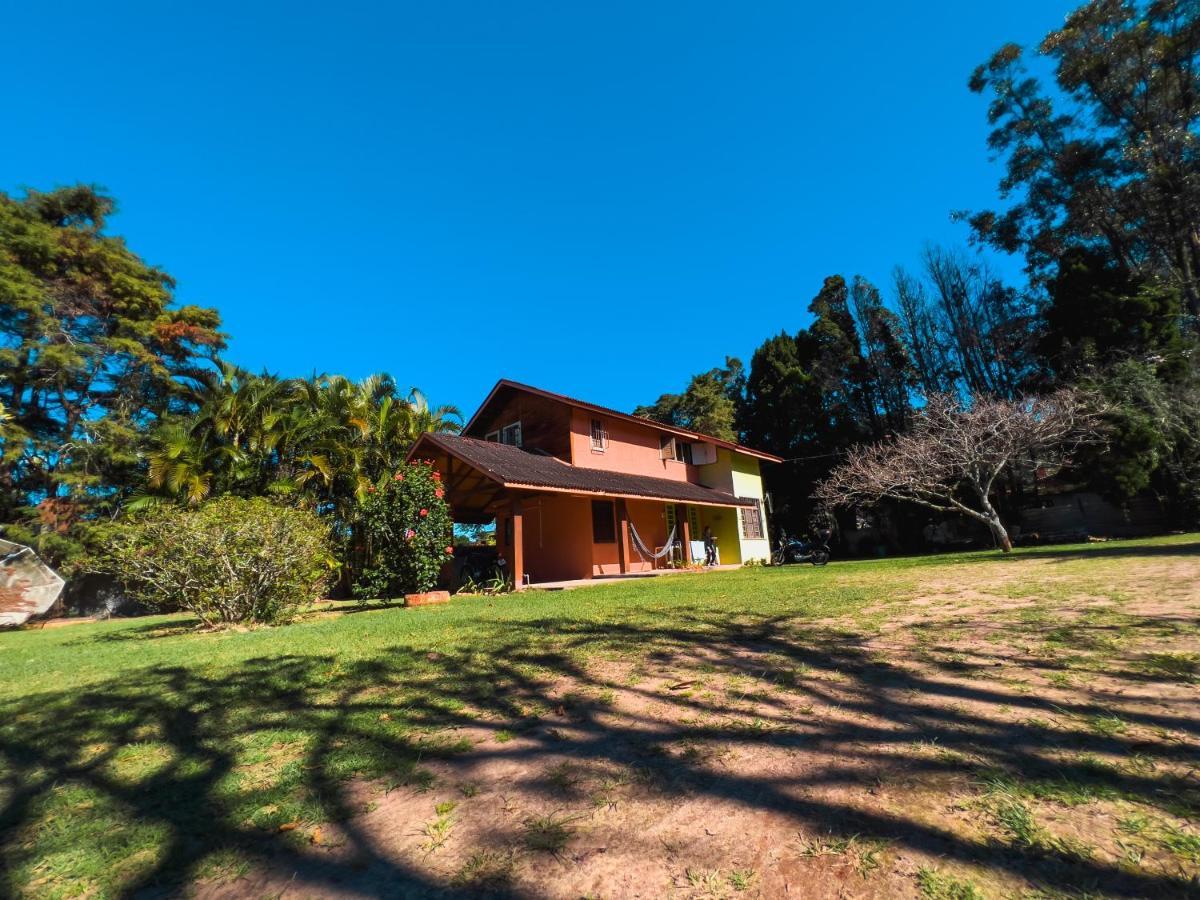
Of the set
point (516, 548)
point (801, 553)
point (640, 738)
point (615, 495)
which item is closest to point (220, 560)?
point (516, 548)

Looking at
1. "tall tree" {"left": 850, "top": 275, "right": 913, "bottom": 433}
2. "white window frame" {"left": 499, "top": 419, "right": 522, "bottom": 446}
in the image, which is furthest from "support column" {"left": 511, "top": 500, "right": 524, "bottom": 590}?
"tall tree" {"left": 850, "top": 275, "right": 913, "bottom": 433}

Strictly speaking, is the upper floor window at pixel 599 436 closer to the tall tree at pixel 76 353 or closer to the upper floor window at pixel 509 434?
the upper floor window at pixel 509 434

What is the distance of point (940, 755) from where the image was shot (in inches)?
88.9

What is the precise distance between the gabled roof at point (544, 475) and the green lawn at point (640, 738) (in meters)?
6.56

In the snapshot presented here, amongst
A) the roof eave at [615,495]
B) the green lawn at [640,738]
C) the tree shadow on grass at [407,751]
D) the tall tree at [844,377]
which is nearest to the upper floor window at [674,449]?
the roof eave at [615,495]

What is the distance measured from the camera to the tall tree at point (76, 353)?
55.6 ft

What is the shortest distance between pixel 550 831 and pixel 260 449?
18.5 metres

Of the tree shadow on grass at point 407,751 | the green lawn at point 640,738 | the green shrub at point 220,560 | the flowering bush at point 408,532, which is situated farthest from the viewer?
the flowering bush at point 408,532

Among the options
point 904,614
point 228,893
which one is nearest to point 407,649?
point 228,893

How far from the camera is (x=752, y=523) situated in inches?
899

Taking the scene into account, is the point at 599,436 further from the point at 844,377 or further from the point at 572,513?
the point at 844,377

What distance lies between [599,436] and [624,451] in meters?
1.28

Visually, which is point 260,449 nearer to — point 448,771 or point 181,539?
point 181,539

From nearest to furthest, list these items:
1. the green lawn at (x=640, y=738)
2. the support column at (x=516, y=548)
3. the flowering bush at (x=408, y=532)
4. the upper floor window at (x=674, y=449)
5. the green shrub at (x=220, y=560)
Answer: the green lawn at (x=640, y=738) → the green shrub at (x=220, y=560) → the flowering bush at (x=408, y=532) → the support column at (x=516, y=548) → the upper floor window at (x=674, y=449)
